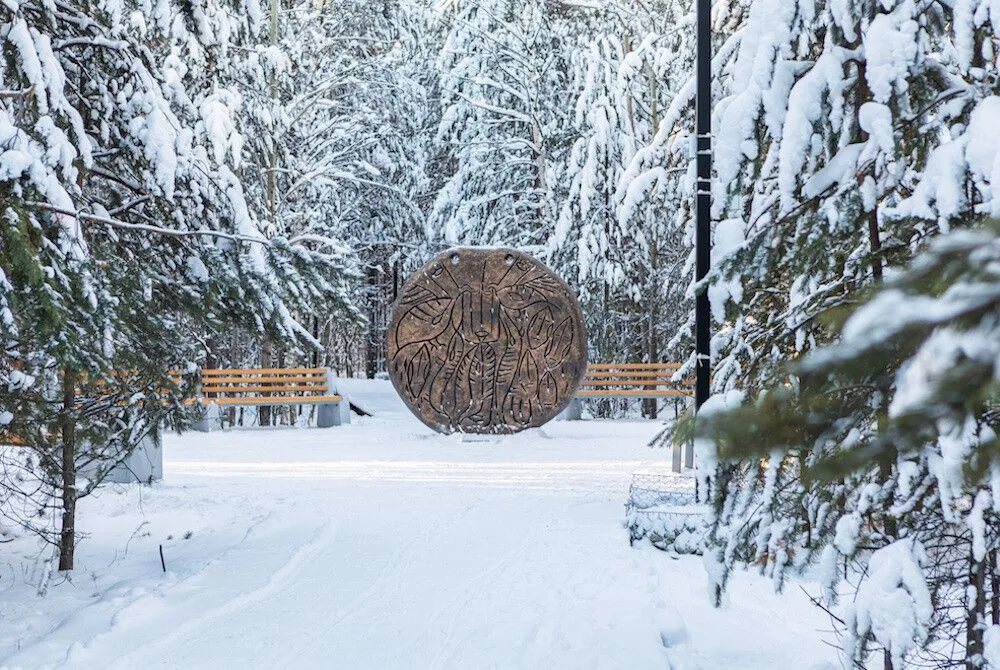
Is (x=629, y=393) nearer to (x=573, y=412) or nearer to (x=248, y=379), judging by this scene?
(x=573, y=412)

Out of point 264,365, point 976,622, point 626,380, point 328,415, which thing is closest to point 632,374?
point 626,380

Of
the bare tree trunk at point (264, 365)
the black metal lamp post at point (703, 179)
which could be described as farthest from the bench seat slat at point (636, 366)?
the black metal lamp post at point (703, 179)

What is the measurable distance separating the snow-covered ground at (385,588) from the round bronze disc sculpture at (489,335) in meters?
2.49

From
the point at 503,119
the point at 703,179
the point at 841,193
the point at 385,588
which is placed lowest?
the point at 385,588

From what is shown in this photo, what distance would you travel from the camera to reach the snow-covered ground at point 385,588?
459 centimetres

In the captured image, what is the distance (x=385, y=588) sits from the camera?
575 centimetres

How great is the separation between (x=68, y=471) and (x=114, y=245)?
4.53 feet

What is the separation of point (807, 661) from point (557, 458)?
716cm

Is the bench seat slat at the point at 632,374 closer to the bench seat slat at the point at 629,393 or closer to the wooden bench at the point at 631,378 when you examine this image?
the wooden bench at the point at 631,378

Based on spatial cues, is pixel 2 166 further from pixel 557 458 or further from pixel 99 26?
pixel 557 458

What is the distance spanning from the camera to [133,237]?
22.2 ft

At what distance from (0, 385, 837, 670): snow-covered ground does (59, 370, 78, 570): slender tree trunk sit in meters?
0.16

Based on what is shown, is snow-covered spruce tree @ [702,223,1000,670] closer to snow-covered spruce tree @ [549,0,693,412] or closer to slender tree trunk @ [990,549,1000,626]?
slender tree trunk @ [990,549,1000,626]

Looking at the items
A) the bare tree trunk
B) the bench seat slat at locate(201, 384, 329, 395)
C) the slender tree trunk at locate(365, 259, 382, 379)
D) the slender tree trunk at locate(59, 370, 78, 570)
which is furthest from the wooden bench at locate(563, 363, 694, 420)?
the slender tree trunk at locate(365, 259, 382, 379)
